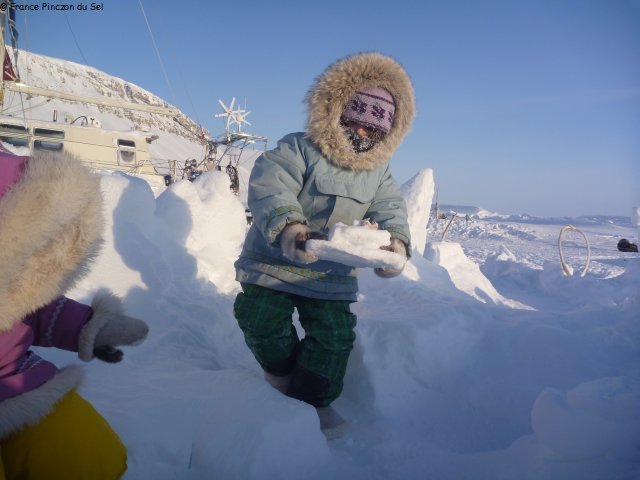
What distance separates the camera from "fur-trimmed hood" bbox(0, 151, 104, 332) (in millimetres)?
833

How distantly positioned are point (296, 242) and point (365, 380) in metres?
0.80

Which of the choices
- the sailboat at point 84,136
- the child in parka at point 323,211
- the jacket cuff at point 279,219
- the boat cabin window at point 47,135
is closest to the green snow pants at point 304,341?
the child in parka at point 323,211

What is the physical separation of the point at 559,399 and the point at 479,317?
2.96 feet

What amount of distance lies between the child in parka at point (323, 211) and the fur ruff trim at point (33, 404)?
76 centimetres

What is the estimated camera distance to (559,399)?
1.35m

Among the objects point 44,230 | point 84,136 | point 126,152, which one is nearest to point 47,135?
point 84,136

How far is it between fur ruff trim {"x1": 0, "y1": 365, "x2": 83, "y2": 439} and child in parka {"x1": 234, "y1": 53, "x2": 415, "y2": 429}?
30.0 inches

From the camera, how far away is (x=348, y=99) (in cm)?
167

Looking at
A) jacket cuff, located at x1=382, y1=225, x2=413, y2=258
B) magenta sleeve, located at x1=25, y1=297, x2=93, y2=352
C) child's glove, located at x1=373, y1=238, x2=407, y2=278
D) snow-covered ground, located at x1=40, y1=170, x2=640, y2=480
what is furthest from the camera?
jacket cuff, located at x1=382, y1=225, x2=413, y2=258

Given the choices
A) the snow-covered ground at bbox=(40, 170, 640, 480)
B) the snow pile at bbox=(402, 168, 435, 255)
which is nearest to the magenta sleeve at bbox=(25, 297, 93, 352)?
the snow-covered ground at bbox=(40, 170, 640, 480)

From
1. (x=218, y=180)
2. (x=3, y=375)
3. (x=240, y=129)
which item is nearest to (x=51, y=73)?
(x=240, y=129)

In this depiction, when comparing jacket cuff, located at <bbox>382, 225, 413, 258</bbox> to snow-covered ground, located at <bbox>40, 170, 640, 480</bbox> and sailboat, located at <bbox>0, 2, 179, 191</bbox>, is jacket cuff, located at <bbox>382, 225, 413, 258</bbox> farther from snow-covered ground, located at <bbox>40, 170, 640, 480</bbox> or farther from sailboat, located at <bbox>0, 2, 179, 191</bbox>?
sailboat, located at <bbox>0, 2, 179, 191</bbox>

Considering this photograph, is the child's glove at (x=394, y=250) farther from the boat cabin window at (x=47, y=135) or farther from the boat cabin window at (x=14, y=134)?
the boat cabin window at (x=14, y=134)

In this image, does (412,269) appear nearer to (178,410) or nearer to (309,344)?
(309,344)
